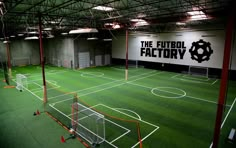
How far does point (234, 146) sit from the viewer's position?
705 cm

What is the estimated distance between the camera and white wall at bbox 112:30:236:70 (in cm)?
1890

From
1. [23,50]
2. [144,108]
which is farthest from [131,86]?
[23,50]

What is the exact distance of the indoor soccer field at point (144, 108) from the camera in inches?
297

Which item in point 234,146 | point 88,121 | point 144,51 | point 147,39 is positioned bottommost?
point 234,146

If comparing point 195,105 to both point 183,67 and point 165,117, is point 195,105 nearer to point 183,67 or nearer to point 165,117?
point 165,117

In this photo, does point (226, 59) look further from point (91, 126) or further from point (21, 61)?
point (21, 61)

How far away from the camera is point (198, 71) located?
20.9m

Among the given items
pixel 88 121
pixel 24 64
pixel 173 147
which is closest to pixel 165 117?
pixel 173 147

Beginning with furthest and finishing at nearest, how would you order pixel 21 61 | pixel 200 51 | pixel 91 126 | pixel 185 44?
1. pixel 21 61
2. pixel 185 44
3. pixel 200 51
4. pixel 91 126

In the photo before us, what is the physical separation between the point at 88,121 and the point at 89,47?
21276mm

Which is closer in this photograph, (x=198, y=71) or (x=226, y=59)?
(x=226, y=59)

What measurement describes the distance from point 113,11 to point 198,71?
43.6ft

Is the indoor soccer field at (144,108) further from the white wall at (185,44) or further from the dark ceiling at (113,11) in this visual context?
the dark ceiling at (113,11)

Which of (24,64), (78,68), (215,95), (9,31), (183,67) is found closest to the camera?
(215,95)
